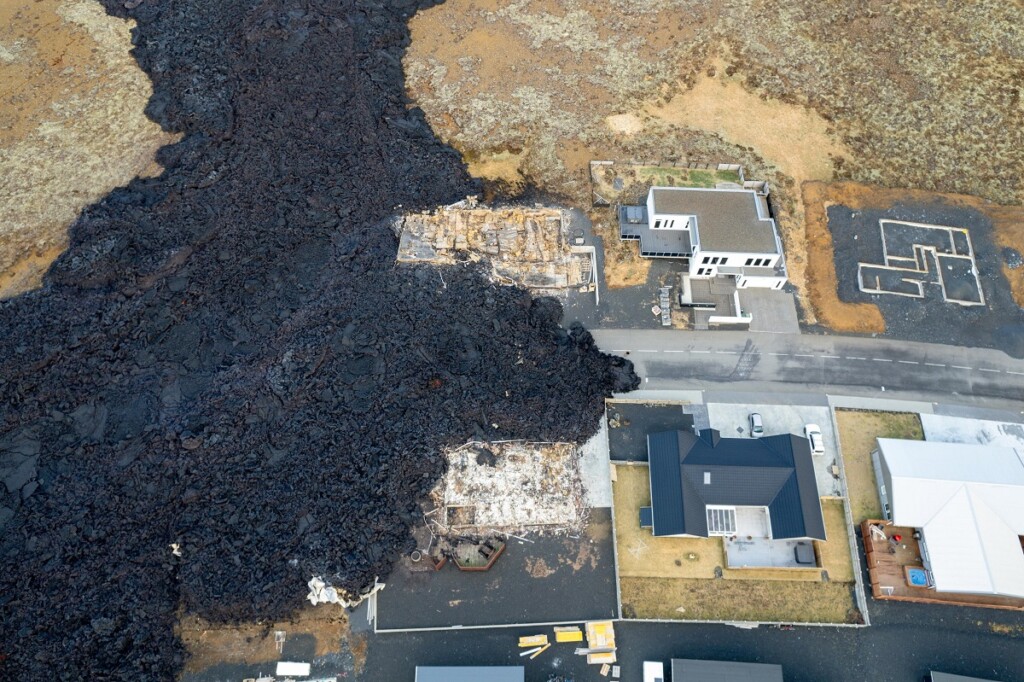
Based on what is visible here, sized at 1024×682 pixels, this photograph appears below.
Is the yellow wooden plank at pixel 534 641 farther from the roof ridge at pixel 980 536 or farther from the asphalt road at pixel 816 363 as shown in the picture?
the roof ridge at pixel 980 536

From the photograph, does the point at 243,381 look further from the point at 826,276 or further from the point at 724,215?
the point at 826,276

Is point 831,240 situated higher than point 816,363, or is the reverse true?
point 831,240

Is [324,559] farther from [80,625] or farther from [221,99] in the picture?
[221,99]

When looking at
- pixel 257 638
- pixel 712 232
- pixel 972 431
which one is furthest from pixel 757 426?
pixel 257 638

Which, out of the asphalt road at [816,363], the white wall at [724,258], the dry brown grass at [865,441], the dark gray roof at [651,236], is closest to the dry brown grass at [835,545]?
the dry brown grass at [865,441]

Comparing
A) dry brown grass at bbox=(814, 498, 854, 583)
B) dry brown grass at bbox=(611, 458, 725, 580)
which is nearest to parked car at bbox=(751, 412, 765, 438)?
dry brown grass at bbox=(814, 498, 854, 583)
